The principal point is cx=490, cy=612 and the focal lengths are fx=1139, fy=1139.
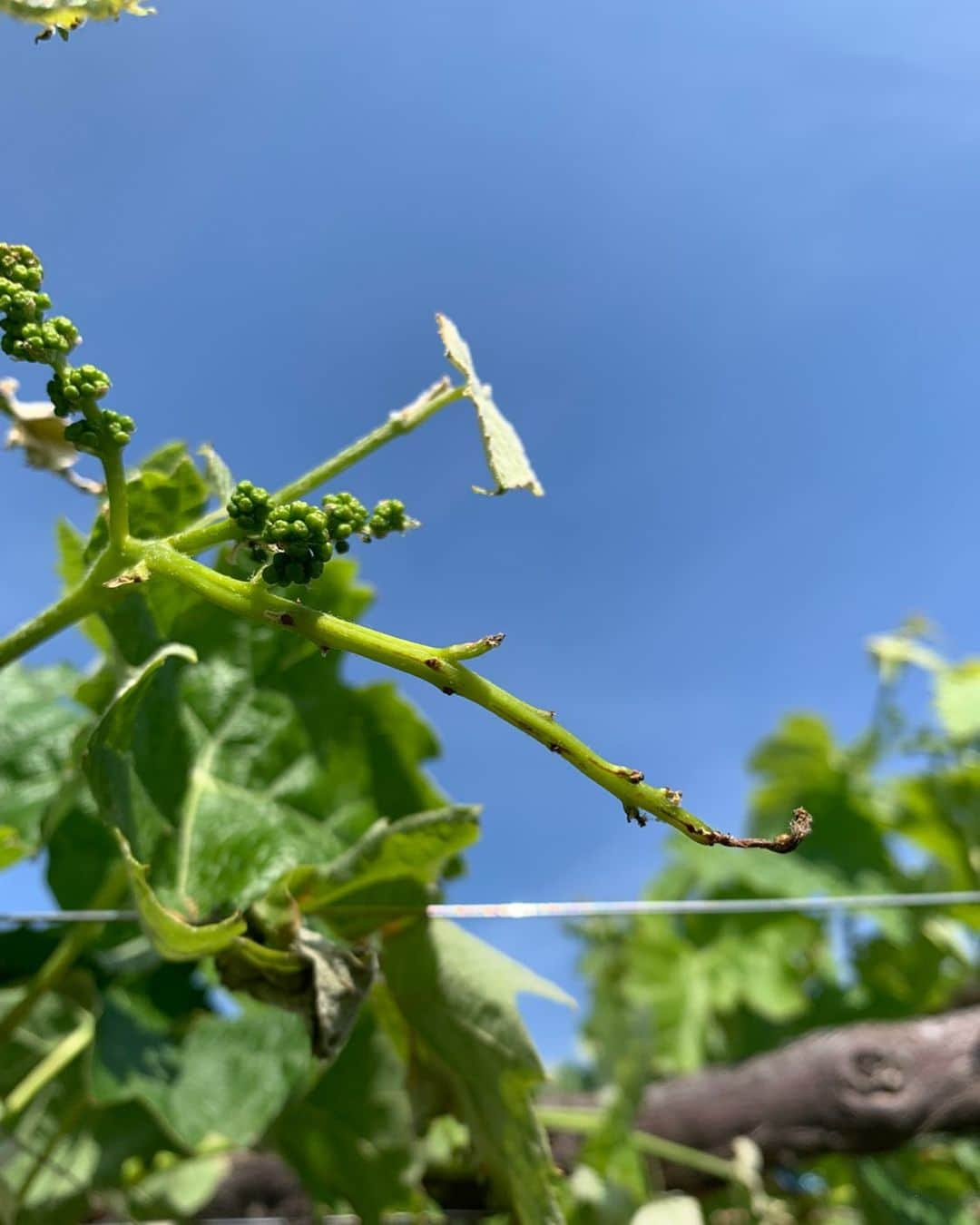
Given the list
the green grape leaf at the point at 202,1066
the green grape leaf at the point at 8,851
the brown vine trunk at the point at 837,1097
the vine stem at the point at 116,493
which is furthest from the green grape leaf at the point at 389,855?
the brown vine trunk at the point at 837,1097

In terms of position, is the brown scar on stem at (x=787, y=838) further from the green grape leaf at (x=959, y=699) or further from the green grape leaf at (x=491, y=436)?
the green grape leaf at (x=959, y=699)

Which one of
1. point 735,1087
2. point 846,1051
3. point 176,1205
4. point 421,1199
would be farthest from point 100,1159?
point 846,1051

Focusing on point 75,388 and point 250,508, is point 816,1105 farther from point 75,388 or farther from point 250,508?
point 75,388

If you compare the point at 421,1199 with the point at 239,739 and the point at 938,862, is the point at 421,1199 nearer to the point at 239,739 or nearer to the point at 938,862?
the point at 239,739

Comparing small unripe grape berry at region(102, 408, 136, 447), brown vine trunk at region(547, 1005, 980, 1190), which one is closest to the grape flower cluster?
small unripe grape berry at region(102, 408, 136, 447)

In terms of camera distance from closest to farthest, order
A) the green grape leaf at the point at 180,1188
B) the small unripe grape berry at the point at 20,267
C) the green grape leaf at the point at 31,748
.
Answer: the small unripe grape berry at the point at 20,267 → the green grape leaf at the point at 31,748 → the green grape leaf at the point at 180,1188

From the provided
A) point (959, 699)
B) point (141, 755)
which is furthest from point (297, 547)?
point (959, 699)

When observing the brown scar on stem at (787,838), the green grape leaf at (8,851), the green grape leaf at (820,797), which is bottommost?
the green grape leaf at (8,851)
